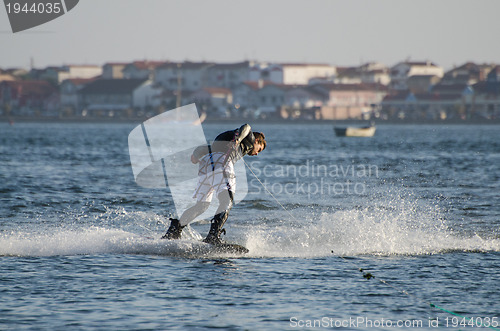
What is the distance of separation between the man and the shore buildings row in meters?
129

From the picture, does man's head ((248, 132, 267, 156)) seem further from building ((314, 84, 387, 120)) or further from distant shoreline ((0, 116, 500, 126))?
building ((314, 84, 387, 120))

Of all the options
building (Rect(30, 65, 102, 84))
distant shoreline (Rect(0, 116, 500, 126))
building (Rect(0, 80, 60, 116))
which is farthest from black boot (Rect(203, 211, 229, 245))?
building (Rect(30, 65, 102, 84))

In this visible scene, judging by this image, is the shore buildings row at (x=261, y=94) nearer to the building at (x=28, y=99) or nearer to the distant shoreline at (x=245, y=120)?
the building at (x=28, y=99)

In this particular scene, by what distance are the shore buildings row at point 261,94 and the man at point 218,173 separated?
129 m

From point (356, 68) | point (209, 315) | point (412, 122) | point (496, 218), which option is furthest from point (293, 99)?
point (209, 315)

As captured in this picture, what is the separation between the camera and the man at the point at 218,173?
1147 centimetres

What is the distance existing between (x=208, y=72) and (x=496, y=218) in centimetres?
15075

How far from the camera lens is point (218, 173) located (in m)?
11.5

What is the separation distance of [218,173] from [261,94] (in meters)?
133

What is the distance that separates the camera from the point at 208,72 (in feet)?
542

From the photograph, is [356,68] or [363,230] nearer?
[363,230]

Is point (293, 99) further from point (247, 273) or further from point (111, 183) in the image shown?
point (247, 273)

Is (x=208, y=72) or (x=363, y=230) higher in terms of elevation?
(x=208, y=72)

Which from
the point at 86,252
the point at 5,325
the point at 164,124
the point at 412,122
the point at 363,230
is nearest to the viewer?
the point at 5,325
